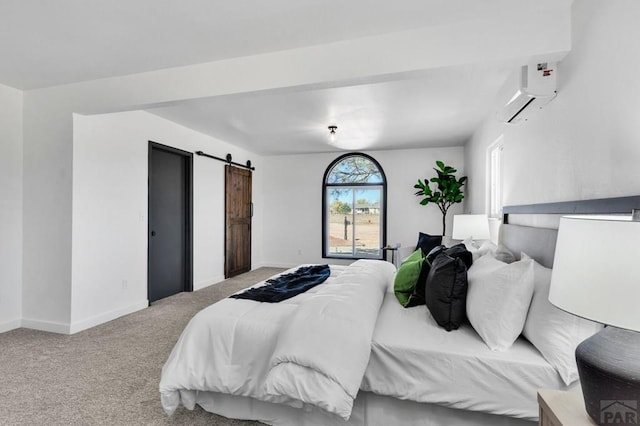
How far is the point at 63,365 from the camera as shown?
258cm

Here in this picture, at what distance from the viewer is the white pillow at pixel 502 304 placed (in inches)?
63.3

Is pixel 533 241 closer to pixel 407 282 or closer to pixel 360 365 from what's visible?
pixel 407 282

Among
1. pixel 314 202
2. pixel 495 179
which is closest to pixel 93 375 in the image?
pixel 495 179

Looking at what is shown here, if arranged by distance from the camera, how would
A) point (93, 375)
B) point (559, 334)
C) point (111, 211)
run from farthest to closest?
1. point (111, 211)
2. point (93, 375)
3. point (559, 334)

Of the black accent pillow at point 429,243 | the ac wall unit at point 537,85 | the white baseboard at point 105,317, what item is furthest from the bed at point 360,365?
the black accent pillow at point 429,243

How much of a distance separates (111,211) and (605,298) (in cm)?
420

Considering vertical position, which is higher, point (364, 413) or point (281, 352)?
point (281, 352)

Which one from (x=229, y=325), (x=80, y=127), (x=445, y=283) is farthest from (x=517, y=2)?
(x=80, y=127)

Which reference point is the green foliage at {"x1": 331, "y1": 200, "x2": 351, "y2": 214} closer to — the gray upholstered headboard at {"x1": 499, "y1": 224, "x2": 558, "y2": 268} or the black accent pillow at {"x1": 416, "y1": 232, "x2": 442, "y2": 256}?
the black accent pillow at {"x1": 416, "y1": 232, "x2": 442, "y2": 256}

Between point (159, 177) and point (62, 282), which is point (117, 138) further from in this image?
point (62, 282)

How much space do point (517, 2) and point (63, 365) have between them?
4.02 metres

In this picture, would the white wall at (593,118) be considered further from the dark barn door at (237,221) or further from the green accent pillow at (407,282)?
the dark barn door at (237,221)

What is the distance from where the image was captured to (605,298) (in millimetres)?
792

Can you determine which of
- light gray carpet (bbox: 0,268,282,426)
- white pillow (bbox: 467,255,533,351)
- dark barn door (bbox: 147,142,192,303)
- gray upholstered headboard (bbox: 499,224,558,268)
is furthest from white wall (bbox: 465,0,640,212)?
dark barn door (bbox: 147,142,192,303)
